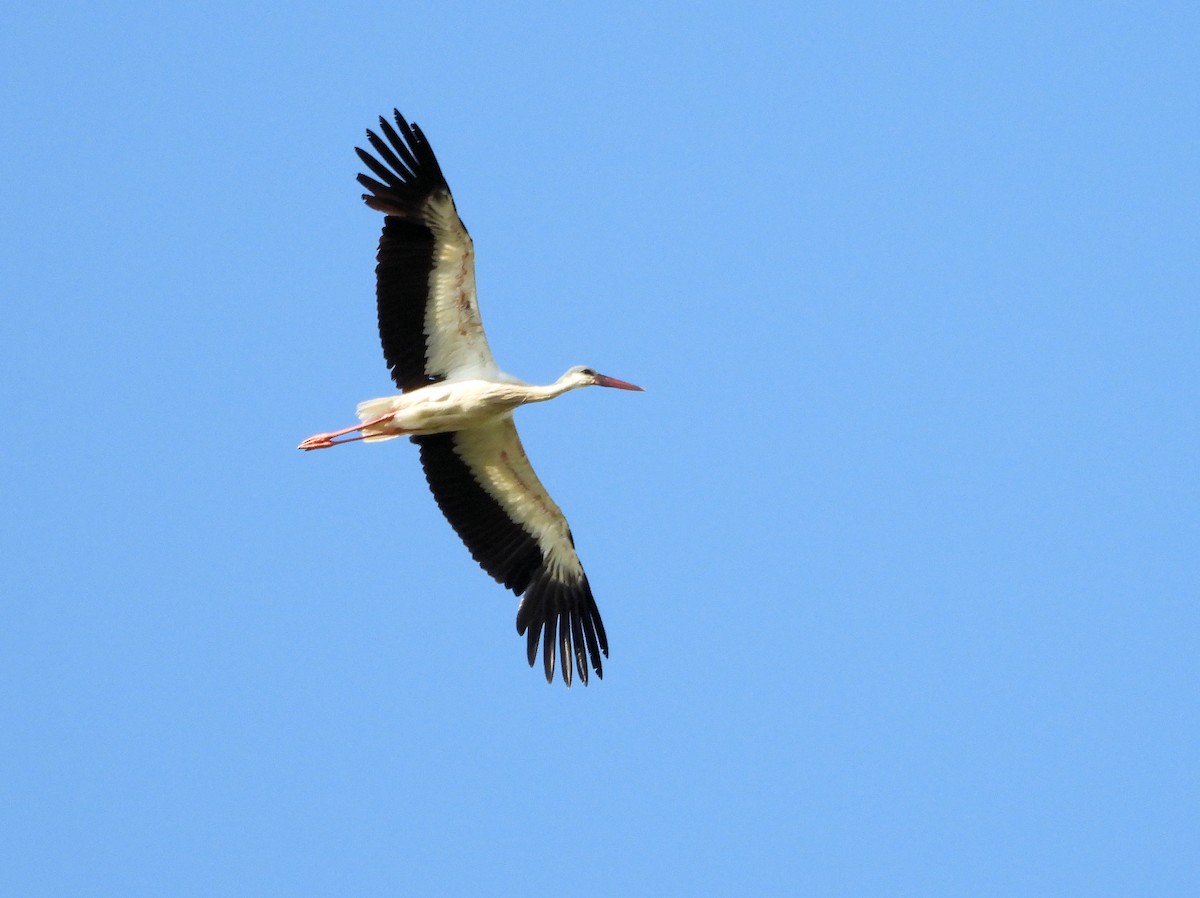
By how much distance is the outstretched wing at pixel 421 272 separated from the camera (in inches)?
663

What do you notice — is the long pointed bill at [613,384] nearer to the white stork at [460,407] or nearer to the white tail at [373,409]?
the white stork at [460,407]

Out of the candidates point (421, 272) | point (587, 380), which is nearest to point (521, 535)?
point (587, 380)

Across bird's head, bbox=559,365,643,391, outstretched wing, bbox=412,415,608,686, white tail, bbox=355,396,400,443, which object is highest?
bird's head, bbox=559,365,643,391

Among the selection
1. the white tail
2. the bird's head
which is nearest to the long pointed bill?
the bird's head

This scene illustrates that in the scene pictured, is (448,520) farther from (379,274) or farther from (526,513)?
(379,274)

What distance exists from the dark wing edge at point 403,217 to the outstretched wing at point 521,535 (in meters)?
1.52

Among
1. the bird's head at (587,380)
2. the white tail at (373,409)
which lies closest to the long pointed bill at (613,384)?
the bird's head at (587,380)

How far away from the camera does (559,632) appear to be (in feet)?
59.7

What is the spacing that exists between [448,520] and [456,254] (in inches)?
117

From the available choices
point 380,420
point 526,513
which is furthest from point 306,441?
point 526,513

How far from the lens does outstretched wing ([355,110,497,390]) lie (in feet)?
55.3

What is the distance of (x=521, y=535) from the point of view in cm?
1856

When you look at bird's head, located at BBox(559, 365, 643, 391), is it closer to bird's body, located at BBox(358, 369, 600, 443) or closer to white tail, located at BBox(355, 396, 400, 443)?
bird's body, located at BBox(358, 369, 600, 443)

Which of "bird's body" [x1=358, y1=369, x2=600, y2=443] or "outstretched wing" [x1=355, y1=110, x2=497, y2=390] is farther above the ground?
"outstretched wing" [x1=355, y1=110, x2=497, y2=390]
